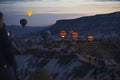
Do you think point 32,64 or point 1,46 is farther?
point 32,64

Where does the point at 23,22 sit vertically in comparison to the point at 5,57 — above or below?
below

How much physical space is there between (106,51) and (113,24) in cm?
11640

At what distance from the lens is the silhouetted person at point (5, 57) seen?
630 centimetres

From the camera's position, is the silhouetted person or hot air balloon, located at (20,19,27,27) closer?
the silhouetted person

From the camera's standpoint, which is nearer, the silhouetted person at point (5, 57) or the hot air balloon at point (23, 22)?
the silhouetted person at point (5, 57)

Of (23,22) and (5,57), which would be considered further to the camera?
(23,22)

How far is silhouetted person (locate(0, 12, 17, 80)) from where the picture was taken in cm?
630

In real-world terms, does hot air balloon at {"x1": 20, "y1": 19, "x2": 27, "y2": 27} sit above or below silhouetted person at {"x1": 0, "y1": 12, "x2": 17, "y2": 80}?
below

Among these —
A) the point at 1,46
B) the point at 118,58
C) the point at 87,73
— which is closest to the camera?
the point at 1,46

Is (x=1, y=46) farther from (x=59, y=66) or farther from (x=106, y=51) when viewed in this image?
(x=106, y=51)

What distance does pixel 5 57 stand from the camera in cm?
636

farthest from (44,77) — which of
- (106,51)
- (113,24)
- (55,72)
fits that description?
(113,24)

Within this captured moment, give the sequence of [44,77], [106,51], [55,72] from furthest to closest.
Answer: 1. [106,51]
2. [55,72]
3. [44,77]

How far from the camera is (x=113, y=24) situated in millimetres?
194750
